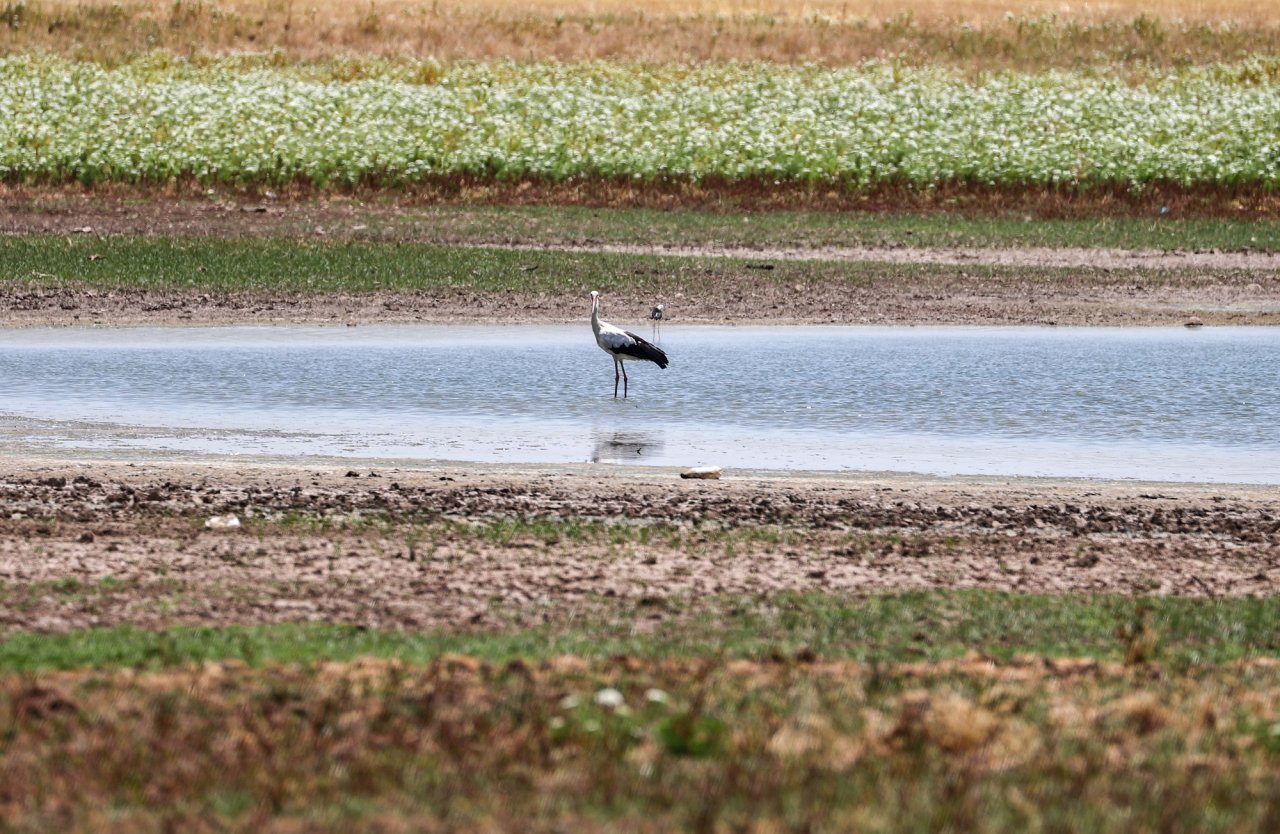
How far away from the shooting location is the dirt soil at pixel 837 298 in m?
21.9

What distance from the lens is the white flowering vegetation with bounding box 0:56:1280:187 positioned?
33719 millimetres

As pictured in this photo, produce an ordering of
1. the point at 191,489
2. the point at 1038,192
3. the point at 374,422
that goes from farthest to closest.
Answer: the point at 1038,192 → the point at 374,422 → the point at 191,489

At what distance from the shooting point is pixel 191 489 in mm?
11688

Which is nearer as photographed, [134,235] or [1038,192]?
[134,235]

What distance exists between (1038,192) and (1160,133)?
4384 mm

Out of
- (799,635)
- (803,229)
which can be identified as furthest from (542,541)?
(803,229)

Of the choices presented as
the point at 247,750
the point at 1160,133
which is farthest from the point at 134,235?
the point at 247,750

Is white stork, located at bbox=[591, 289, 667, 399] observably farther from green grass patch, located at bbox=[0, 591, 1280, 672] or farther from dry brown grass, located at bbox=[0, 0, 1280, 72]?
dry brown grass, located at bbox=[0, 0, 1280, 72]

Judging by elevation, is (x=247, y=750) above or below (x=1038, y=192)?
below

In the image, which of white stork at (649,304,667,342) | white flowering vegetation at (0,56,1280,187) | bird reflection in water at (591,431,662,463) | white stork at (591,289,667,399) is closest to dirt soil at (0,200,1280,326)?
white stork at (649,304,667,342)

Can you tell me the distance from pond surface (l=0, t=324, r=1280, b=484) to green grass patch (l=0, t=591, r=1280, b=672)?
14.7ft

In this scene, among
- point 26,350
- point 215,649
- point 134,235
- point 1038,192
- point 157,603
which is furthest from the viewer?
point 1038,192

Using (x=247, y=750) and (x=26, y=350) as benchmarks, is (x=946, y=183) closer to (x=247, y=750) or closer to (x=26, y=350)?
(x=26, y=350)

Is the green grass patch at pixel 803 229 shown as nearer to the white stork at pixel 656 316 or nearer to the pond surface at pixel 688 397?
the white stork at pixel 656 316
